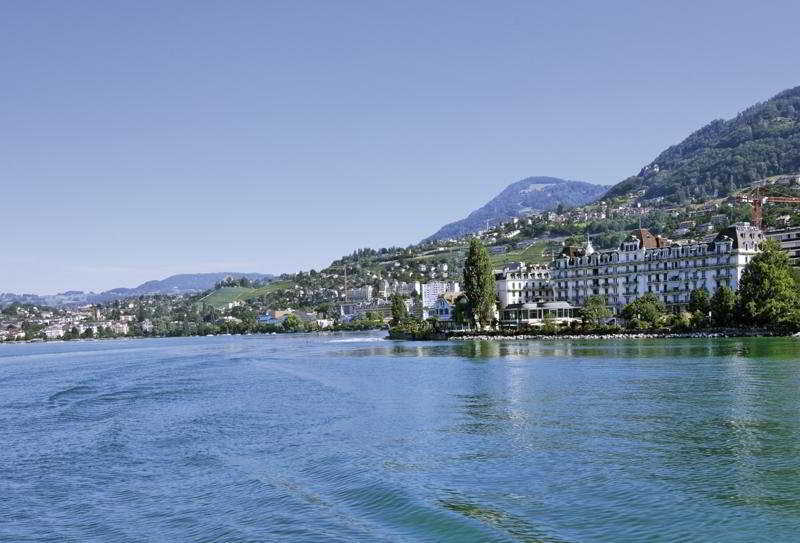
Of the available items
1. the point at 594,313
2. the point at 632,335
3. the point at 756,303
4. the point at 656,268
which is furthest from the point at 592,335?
the point at 656,268

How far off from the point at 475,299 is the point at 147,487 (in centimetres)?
9681

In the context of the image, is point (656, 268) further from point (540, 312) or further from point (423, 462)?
point (423, 462)

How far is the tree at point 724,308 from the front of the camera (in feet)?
311

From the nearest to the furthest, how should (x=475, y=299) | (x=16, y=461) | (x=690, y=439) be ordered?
(x=690, y=439) < (x=16, y=461) < (x=475, y=299)

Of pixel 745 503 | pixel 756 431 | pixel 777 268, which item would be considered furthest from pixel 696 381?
pixel 777 268

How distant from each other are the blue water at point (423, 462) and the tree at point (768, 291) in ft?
125

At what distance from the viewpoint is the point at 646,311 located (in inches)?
4272

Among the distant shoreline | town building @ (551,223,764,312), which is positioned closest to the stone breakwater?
the distant shoreline

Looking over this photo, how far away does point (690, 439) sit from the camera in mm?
27500

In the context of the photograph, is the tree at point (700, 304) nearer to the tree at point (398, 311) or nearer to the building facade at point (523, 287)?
the building facade at point (523, 287)

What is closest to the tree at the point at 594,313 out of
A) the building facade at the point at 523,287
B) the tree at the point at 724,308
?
the tree at the point at 724,308

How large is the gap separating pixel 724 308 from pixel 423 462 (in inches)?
3163

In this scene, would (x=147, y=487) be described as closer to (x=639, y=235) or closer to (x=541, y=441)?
(x=541, y=441)

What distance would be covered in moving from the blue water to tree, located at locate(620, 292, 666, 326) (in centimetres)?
5529
